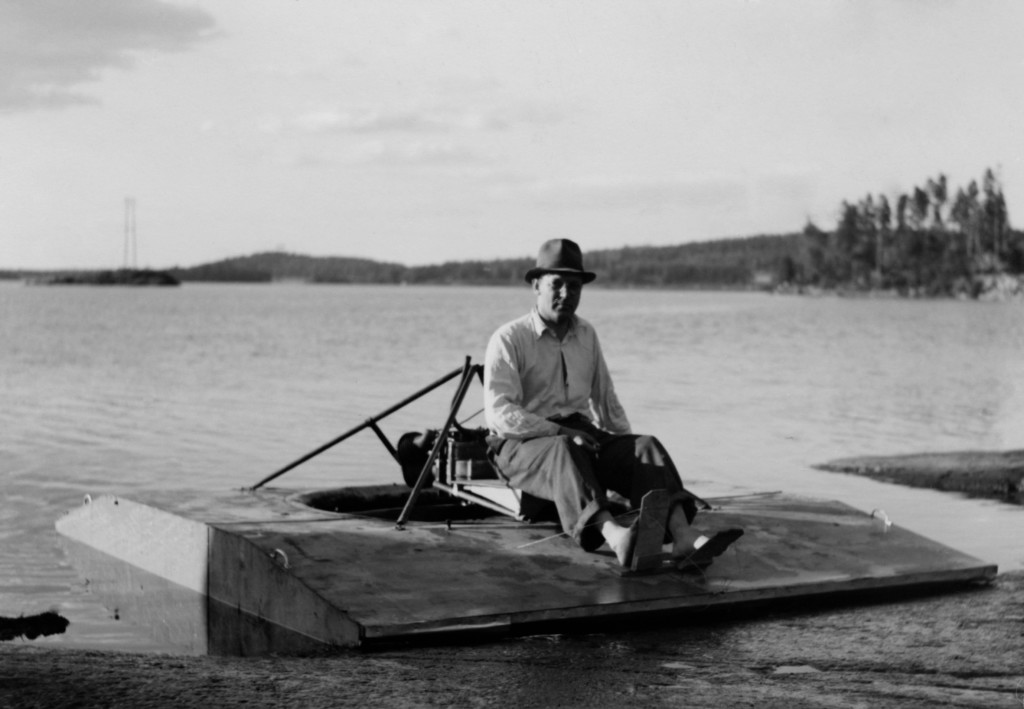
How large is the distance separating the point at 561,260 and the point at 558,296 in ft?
0.73

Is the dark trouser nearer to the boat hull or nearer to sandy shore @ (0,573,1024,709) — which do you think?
the boat hull

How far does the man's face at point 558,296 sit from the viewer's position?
7.57 m

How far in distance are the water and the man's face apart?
2.73m

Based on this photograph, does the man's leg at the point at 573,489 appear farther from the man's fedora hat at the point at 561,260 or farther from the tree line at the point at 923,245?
the tree line at the point at 923,245

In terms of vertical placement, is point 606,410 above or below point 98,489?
above

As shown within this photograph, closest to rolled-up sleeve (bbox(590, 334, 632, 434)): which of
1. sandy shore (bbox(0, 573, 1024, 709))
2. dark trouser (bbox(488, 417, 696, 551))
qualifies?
dark trouser (bbox(488, 417, 696, 551))

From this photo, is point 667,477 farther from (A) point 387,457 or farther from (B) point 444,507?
(A) point 387,457

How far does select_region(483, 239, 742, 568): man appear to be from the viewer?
7113 mm

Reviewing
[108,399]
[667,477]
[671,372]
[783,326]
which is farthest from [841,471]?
[783,326]

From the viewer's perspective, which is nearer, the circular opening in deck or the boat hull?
the boat hull

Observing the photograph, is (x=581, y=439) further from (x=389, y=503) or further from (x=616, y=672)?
(x=389, y=503)

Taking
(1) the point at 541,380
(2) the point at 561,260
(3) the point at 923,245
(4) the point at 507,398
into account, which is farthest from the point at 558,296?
(3) the point at 923,245

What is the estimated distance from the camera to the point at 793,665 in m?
6.04

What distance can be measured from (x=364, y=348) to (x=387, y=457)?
30603mm
